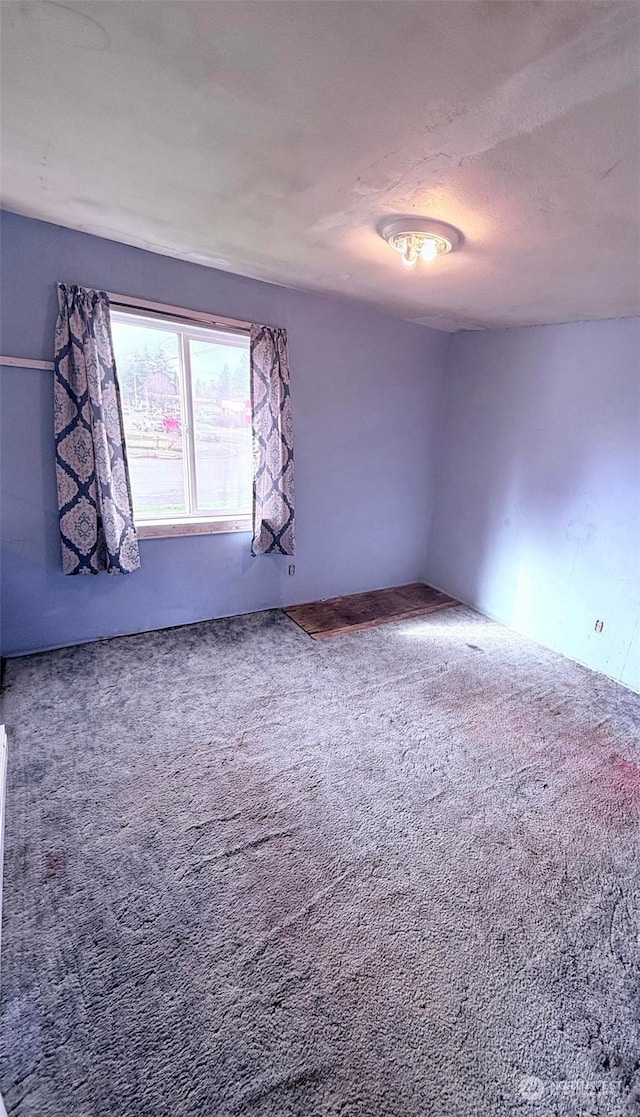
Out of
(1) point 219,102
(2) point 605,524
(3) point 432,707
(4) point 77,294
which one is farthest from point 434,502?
(1) point 219,102

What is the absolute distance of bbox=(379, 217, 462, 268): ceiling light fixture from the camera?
166 centimetres

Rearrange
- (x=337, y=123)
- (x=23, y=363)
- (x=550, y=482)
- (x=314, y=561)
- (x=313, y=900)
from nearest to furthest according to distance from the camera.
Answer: (x=337, y=123) < (x=313, y=900) < (x=23, y=363) < (x=550, y=482) < (x=314, y=561)

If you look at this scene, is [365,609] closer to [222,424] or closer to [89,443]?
[222,424]

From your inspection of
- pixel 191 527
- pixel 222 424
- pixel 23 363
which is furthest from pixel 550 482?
pixel 23 363

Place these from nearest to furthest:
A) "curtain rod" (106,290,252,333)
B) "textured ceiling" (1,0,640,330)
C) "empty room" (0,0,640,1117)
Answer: "textured ceiling" (1,0,640,330) < "empty room" (0,0,640,1117) < "curtain rod" (106,290,252,333)

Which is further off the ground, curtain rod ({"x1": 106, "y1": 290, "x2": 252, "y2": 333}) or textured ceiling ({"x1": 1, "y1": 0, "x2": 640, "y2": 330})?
textured ceiling ({"x1": 1, "y1": 0, "x2": 640, "y2": 330})

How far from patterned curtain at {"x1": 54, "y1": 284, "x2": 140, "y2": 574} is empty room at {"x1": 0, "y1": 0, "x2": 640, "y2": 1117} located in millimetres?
23

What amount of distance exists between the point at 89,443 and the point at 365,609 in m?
2.35

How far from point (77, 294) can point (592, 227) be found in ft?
7.84

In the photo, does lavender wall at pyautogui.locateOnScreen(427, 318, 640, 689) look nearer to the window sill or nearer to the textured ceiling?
the textured ceiling

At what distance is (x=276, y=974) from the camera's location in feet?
4.04

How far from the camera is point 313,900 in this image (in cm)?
143

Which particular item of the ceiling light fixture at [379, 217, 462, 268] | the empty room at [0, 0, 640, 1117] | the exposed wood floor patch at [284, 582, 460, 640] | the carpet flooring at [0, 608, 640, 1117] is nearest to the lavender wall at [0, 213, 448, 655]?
the empty room at [0, 0, 640, 1117]

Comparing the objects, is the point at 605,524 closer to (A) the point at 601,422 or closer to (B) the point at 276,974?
(A) the point at 601,422
